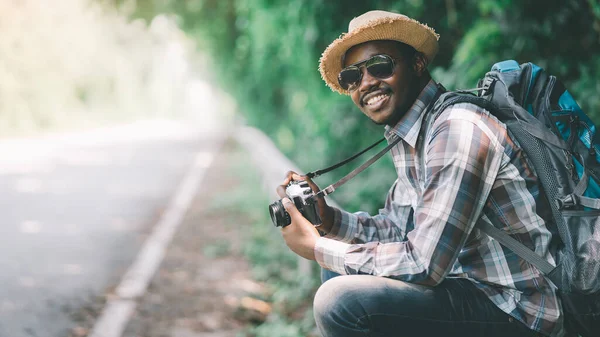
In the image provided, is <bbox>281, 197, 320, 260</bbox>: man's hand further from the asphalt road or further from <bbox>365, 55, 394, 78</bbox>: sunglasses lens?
the asphalt road

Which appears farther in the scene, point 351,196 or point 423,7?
point 351,196

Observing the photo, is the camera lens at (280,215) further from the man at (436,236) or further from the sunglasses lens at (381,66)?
the sunglasses lens at (381,66)

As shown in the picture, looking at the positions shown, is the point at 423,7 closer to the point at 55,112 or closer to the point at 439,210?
the point at 439,210

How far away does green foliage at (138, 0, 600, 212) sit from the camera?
149 inches

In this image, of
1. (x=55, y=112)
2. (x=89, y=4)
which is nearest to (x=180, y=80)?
(x=55, y=112)

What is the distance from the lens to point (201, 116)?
7431 centimetres

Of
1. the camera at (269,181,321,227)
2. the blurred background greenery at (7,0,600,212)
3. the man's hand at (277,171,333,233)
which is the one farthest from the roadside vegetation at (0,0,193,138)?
the camera at (269,181,321,227)

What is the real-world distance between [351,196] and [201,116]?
229ft

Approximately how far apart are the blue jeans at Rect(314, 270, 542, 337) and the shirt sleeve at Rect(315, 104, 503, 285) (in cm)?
9

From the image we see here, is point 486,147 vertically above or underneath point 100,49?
underneath

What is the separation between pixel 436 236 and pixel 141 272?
3855 millimetres

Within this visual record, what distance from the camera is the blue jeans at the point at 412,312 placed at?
2.07 metres

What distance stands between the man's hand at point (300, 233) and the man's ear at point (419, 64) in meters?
0.83

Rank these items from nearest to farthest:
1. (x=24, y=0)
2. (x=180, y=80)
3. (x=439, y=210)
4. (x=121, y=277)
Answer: (x=439, y=210)
(x=121, y=277)
(x=24, y=0)
(x=180, y=80)
